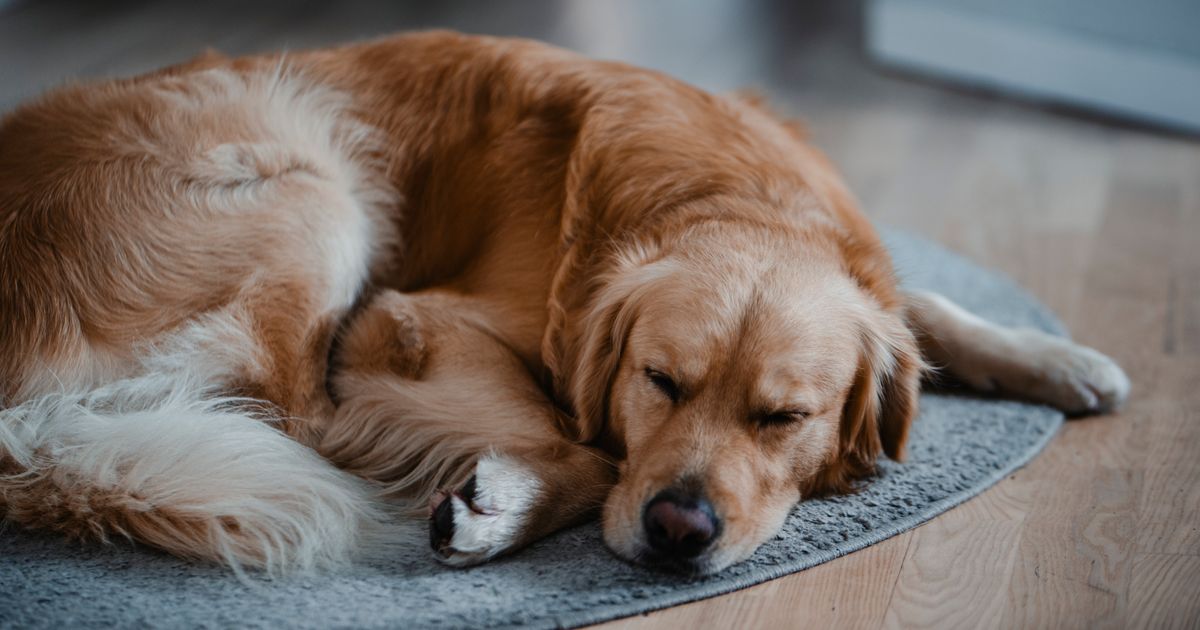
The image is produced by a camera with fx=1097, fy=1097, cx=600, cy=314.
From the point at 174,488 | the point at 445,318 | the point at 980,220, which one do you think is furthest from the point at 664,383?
the point at 980,220

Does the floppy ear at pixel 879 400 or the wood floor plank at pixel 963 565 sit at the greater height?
the floppy ear at pixel 879 400

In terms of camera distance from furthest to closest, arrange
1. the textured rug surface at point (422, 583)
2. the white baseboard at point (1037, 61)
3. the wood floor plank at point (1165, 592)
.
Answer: the white baseboard at point (1037, 61) < the wood floor plank at point (1165, 592) < the textured rug surface at point (422, 583)

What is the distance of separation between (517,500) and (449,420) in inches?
10.9

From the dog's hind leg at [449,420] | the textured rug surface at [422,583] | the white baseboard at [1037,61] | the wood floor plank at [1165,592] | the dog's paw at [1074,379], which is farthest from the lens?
the white baseboard at [1037,61]

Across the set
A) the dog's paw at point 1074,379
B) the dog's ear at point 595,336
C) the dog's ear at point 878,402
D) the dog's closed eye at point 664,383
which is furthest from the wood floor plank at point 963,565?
the dog's ear at point 595,336

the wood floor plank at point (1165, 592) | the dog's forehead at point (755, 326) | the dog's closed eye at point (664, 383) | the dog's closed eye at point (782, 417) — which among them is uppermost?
the dog's forehead at point (755, 326)

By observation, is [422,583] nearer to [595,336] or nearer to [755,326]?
[595,336]

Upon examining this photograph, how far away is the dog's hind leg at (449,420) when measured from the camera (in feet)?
6.26

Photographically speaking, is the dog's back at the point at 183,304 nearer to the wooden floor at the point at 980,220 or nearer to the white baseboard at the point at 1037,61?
the wooden floor at the point at 980,220

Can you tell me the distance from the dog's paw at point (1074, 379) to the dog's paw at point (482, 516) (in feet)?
3.87

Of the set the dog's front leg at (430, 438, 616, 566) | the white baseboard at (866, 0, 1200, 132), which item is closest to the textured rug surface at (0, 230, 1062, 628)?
the dog's front leg at (430, 438, 616, 566)

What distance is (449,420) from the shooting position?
2047 millimetres

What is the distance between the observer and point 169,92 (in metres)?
2.23

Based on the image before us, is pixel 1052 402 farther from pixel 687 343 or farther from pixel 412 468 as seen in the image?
pixel 412 468
